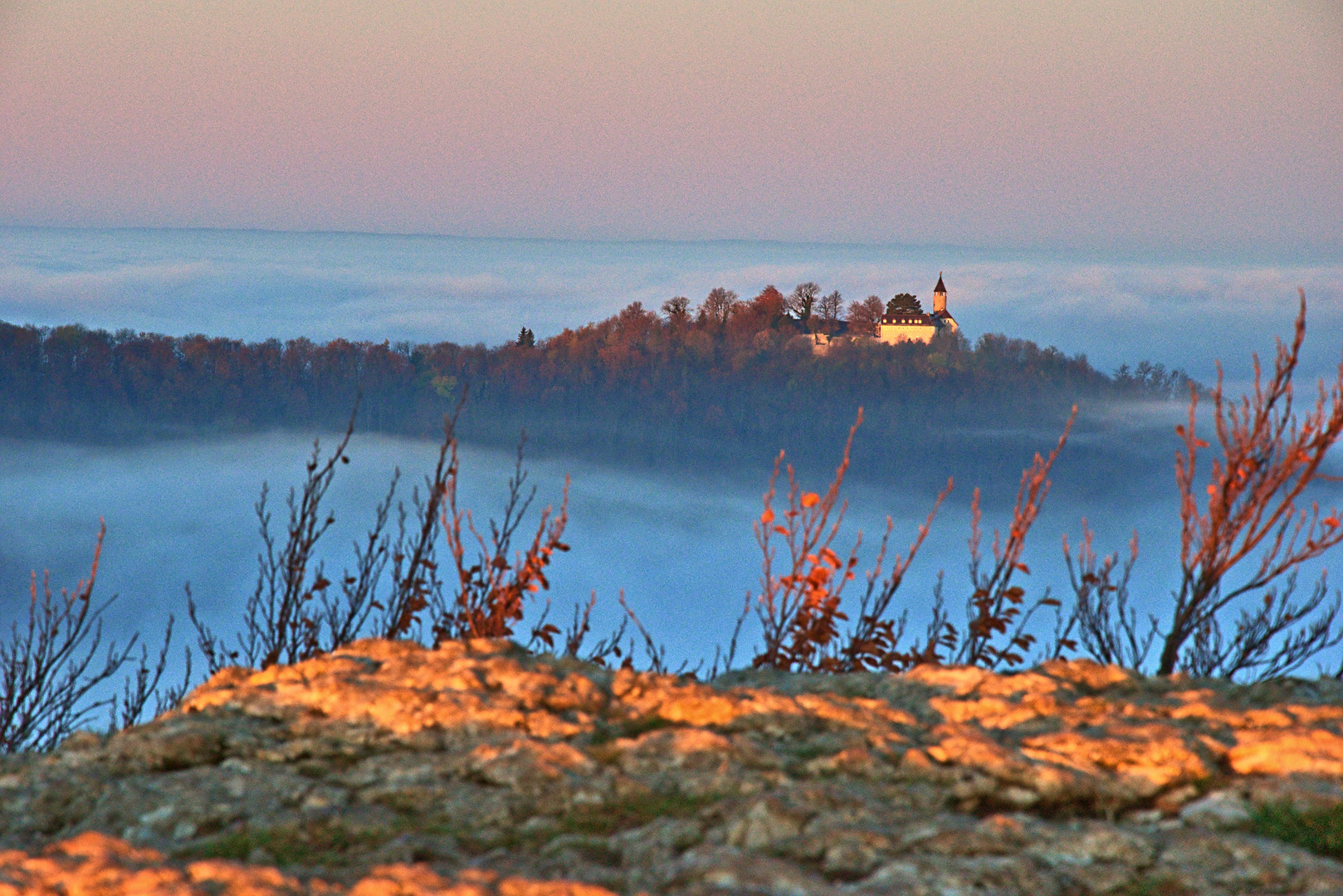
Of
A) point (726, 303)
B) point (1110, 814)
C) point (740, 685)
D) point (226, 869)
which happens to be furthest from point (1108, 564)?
point (726, 303)

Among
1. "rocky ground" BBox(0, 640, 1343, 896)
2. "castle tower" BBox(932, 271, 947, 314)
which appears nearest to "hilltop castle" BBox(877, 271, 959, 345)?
"castle tower" BBox(932, 271, 947, 314)

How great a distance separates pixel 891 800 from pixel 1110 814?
696mm

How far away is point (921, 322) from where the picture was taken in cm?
6881

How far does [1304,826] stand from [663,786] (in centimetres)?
197

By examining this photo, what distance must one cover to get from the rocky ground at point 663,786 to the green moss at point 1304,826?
2.3 inches

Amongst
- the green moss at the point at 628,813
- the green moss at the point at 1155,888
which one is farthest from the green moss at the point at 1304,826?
the green moss at the point at 628,813

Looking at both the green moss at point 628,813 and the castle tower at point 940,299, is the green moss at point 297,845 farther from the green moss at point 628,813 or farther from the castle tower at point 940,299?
the castle tower at point 940,299

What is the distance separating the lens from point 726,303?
41.9 m

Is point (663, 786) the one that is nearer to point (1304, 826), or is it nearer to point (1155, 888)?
point (1155, 888)

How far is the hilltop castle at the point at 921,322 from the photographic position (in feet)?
219

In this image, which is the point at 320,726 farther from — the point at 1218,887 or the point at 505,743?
the point at 1218,887

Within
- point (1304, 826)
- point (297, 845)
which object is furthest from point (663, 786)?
point (1304, 826)

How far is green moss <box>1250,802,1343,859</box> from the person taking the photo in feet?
10.9

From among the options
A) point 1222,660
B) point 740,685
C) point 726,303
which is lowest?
point 1222,660
